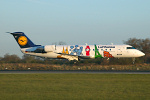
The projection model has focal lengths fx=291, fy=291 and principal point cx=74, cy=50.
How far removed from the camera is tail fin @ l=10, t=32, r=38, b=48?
58.8 metres

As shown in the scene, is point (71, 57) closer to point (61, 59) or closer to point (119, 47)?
point (61, 59)

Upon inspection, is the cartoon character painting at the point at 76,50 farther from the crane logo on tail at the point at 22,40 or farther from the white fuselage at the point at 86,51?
the crane logo on tail at the point at 22,40

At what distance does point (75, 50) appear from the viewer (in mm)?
55938

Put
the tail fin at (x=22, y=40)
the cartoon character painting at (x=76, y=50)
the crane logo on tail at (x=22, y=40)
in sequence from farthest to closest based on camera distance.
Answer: the crane logo on tail at (x=22, y=40)
the tail fin at (x=22, y=40)
the cartoon character painting at (x=76, y=50)

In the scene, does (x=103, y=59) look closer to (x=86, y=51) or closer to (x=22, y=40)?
(x=86, y=51)

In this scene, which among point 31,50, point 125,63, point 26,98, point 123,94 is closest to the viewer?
point 26,98

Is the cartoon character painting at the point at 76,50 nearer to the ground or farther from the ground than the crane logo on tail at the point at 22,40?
nearer to the ground

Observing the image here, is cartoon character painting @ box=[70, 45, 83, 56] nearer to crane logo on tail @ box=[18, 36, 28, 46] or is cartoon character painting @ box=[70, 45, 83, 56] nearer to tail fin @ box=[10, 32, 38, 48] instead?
tail fin @ box=[10, 32, 38, 48]

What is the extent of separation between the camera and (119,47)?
177ft

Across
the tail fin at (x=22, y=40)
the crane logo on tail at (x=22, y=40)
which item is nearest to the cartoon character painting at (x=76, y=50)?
the tail fin at (x=22, y=40)

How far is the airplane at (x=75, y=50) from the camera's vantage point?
53.9 m

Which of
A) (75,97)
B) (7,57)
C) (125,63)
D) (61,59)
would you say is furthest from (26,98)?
(7,57)

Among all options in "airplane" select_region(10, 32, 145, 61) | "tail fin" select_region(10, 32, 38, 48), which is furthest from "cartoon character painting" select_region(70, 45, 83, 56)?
"tail fin" select_region(10, 32, 38, 48)

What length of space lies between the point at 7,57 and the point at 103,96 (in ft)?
175
